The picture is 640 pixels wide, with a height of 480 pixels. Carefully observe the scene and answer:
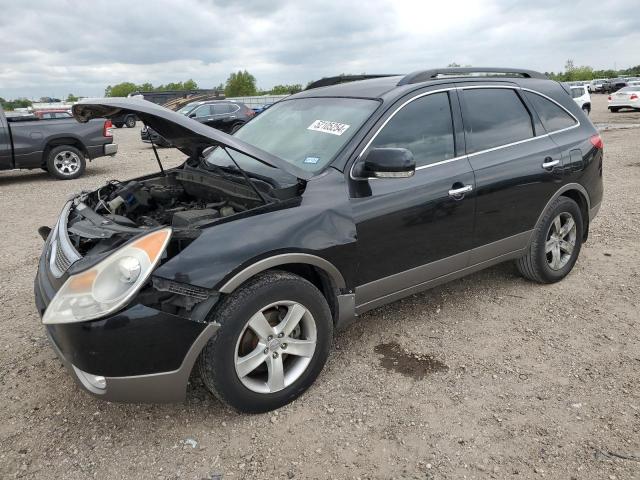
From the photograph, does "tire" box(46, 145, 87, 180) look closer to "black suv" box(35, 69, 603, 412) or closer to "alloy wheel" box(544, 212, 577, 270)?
"black suv" box(35, 69, 603, 412)

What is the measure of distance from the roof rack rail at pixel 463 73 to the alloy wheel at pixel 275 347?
179 centimetres

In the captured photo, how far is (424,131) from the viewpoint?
3.33 m

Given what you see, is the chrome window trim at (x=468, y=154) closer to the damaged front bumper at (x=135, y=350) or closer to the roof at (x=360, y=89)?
the roof at (x=360, y=89)

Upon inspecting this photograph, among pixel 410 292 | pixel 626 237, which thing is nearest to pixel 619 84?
pixel 626 237

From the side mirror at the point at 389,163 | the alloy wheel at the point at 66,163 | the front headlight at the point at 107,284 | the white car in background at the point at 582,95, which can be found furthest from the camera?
the white car in background at the point at 582,95

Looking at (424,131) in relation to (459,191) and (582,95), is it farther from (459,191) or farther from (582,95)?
(582,95)

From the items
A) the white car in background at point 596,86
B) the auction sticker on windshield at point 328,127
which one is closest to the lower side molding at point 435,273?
the auction sticker on windshield at point 328,127

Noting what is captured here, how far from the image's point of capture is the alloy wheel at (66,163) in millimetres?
10438

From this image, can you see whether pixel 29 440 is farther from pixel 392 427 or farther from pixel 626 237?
pixel 626 237

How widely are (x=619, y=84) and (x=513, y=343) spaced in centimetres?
5622

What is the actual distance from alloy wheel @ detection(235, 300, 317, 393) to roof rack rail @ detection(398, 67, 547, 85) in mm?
1794

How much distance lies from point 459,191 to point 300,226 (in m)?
1.24

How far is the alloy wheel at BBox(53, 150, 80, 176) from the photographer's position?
1044 centimetres

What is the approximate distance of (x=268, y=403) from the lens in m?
2.69
